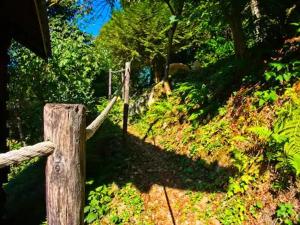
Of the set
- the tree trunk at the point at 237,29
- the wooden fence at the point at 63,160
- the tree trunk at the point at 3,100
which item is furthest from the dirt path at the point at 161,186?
the wooden fence at the point at 63,160

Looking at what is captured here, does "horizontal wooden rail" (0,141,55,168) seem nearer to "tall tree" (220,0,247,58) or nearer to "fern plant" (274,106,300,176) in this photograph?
"fern plant" (274,106,300,176)

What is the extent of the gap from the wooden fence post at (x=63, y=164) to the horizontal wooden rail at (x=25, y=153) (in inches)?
2.3

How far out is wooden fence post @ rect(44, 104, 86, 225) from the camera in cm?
247

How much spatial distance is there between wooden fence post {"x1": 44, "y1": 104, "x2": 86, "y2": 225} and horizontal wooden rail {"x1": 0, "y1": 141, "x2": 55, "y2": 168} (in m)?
0.06

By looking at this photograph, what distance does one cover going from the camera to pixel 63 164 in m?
2.51

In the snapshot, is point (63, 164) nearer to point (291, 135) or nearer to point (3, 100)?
point (291, 135)

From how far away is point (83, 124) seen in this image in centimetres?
261

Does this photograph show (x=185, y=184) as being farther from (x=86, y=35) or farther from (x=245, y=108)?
(x=86, y=35)

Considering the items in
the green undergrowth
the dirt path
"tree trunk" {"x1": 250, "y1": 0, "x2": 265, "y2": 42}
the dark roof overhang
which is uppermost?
"tree trunk" {"x1": 250, "y1": 0, "x2": 265, "y2": 42}

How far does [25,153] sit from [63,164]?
0.27 m

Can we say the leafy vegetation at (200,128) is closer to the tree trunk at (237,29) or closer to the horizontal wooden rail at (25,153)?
the tree trunk at (237,29)

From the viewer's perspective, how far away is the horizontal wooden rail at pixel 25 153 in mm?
2262

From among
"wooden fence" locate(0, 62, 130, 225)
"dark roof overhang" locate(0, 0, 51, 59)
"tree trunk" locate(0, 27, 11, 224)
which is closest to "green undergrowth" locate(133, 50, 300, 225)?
"wooden fence" locate(0, 62, 130, 225)

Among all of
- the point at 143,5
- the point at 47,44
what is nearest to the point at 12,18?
the point at 47,44
